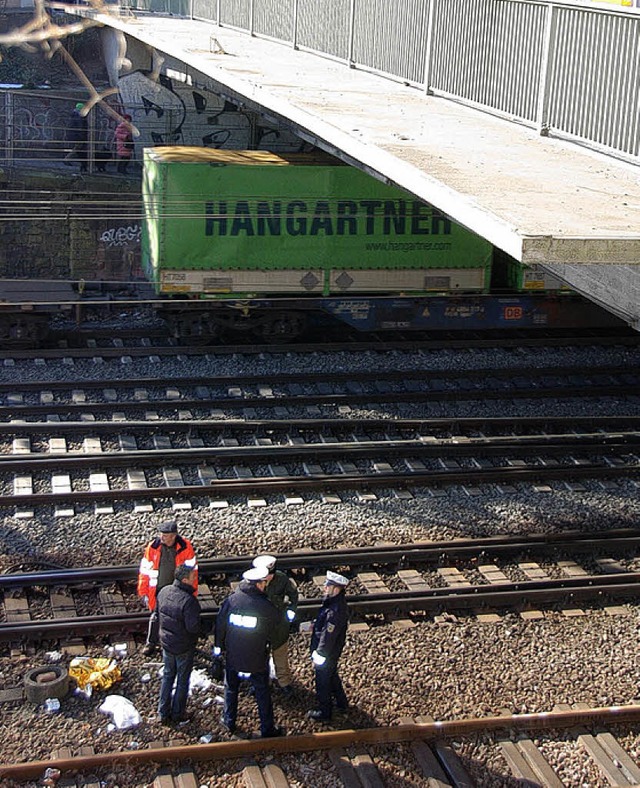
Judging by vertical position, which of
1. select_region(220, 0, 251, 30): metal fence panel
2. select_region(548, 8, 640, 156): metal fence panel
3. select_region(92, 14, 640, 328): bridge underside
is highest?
select_region(220, 0, 251, 30): metal fence panel

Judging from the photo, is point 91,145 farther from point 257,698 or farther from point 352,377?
point 257,698

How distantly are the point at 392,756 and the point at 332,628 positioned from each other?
1078 millimetres

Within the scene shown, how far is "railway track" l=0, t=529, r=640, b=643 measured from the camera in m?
10.1

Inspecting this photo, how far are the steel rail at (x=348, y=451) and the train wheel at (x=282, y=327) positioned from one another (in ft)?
13.9

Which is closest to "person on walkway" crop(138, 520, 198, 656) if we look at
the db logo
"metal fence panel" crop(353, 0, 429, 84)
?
"metal fence panel" crop(353, 0, 429, 84)

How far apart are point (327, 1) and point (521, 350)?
6.48m

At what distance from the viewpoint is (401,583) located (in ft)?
36.4

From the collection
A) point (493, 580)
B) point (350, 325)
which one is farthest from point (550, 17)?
point (350, 325)

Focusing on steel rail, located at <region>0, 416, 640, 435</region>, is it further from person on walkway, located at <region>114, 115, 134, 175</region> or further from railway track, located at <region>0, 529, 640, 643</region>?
person on walkway, located at <region>114, 115, 134, 175</region>

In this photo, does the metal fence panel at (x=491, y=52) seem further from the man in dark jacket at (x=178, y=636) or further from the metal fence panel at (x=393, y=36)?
the man in dark jacket at (x=178, y=636)

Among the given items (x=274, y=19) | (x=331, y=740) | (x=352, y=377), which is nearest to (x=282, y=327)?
(x=352, y=377)

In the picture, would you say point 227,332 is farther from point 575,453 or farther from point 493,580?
point 493,580

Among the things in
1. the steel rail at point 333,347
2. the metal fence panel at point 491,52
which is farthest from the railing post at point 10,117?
the metal fence panel at point 491,52

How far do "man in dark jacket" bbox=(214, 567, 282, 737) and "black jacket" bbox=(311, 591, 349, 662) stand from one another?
0.44m
